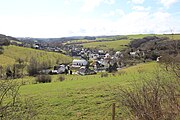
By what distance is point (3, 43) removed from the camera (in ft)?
335

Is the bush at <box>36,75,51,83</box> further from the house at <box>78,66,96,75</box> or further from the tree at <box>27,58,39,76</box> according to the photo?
the house at <box>78,66,96,75</box>

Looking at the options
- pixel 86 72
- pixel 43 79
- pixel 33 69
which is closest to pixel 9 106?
pixel 43 79

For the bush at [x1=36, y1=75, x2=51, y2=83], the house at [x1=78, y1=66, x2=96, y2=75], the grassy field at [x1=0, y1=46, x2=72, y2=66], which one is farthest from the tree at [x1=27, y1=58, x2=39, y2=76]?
the grassy field at [x1=0, y1=46, x2=72, y2=66]

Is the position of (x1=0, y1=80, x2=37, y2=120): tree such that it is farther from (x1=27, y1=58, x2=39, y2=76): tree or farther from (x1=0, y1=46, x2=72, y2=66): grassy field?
(x1=0, y1=46, x2=72, y2=66): grassy field

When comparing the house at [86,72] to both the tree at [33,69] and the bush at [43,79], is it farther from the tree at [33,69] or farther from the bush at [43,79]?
the bush at [43,79]

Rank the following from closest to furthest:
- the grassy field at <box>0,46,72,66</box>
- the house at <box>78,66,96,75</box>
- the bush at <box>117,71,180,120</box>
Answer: the bush at <box>117,71,180,120</box> < the house at <box>78,66,96,75</box> < the grassy field at <box>0,46,72,66</box>

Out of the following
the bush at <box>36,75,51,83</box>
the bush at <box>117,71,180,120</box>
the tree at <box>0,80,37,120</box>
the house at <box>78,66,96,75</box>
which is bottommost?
the house at <box>78,66,96,75</box>

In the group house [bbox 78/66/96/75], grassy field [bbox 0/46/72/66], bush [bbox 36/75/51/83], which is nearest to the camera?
bush [bbox 36/75/51/83]

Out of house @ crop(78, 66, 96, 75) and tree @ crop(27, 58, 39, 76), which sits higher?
tree @ crop(27, 58, 39, 76)

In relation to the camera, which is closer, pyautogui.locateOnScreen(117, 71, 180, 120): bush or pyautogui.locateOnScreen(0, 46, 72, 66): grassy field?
→ pyautogui.locateOnScreen(117, 71, 180, 120): bush

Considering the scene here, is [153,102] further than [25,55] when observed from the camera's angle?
No

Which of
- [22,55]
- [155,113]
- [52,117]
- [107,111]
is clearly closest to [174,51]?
[155,113]

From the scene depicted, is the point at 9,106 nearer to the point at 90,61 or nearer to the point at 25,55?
the point at 25,55

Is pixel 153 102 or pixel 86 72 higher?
pixel 153 102
